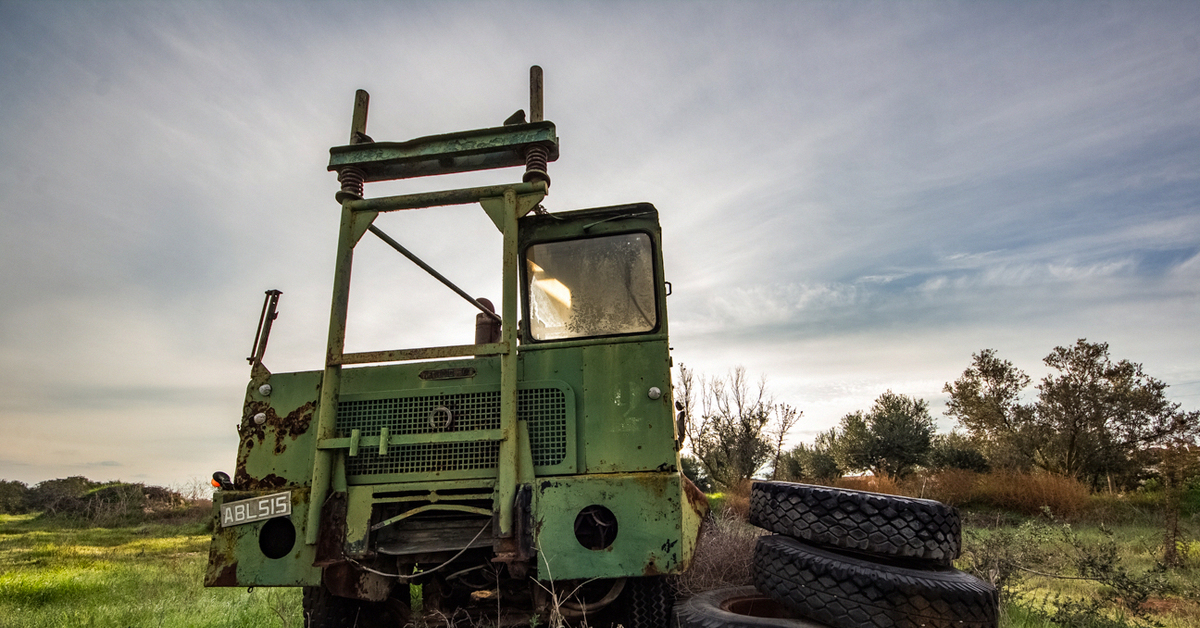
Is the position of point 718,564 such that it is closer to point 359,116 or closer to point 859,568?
point 859,568

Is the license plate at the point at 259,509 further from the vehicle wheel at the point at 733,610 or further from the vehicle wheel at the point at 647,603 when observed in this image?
the vehicle wheel at the point at 733,610

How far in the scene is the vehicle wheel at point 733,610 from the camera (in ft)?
10.8

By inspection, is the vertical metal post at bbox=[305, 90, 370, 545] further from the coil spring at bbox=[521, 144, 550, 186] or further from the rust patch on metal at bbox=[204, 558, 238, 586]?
the coil spring at bbox=[521, 144, 550, 186]

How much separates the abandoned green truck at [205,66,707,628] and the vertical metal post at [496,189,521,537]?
0.04ft

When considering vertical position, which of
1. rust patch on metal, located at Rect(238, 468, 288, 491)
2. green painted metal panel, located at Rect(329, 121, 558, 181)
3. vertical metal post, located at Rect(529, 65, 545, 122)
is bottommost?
rust patch on metal, located at Rect(238, 468, 288, 491)

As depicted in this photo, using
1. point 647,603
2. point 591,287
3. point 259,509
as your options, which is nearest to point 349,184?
point 591,287

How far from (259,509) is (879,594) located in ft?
11.4

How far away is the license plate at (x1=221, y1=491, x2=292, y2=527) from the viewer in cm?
361

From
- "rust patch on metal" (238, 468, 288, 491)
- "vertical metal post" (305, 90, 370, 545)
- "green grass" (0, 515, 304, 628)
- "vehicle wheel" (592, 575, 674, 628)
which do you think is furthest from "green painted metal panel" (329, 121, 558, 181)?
"green grass" (0, 515, 304, 628)

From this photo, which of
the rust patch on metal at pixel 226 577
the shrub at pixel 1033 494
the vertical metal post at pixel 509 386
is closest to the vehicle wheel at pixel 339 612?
the rust patch on metal at pixel 226 577

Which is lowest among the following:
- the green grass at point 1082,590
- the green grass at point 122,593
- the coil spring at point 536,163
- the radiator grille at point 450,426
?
the green grass at point 1082,590

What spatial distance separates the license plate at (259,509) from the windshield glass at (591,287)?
1.79 metres

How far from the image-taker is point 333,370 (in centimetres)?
375

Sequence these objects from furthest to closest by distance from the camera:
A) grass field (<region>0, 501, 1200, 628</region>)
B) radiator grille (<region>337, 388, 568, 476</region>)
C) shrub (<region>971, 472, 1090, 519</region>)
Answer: shrub (<region>971, 472, 1090, 519</region>), grass field (<region>0, 501, 1200, 628</region>), radiator grille (<region>337, 388, 568, 476</region>)
